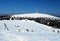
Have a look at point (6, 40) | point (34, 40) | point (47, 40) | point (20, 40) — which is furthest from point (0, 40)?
point (47, 40)

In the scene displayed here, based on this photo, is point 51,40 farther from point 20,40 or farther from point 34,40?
point 20,40

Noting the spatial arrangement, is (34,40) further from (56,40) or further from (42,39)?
(56,40)

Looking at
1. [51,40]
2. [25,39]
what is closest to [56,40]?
[51,40]

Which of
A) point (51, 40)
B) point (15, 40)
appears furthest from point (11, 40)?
point (51, 40)

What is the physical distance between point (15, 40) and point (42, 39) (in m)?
1.78

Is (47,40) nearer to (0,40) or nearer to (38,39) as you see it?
(38,39)

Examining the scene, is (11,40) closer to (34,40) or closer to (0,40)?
(0,40)

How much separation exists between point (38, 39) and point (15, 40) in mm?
1522

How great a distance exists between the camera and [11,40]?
10359 millimetres

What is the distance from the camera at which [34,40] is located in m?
10.3

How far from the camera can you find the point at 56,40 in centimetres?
1028

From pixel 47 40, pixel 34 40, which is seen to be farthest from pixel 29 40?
pixel 47 40

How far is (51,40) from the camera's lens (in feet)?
33.9

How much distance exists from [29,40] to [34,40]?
32 cm
